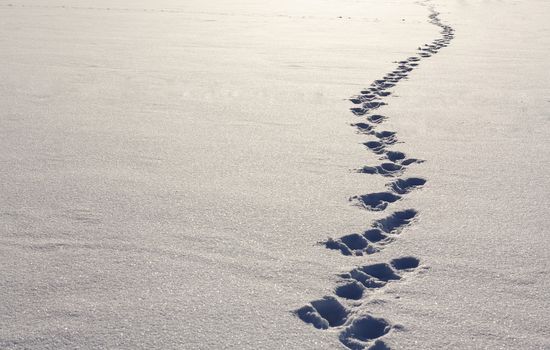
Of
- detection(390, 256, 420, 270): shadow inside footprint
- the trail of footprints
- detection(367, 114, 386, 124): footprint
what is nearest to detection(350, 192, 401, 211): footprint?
the trail of footprints

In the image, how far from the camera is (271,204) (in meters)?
2.04

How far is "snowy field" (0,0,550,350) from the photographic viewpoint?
139 cm

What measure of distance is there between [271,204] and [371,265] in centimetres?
50

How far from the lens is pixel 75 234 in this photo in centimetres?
177

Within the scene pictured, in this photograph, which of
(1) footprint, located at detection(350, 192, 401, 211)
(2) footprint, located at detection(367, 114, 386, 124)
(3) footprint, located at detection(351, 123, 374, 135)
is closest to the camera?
(1) footprint, located at detection(350, 192, 401, 211)

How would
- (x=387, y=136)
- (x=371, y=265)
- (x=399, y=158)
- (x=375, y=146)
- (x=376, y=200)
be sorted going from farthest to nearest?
(x=387, y=136), (x=375, y=146), (x=399, y=158), (x=376, y=200), (x=371, y=265)

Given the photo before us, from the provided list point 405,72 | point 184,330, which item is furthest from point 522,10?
point 184,330

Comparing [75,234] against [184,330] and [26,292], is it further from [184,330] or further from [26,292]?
[184,330]

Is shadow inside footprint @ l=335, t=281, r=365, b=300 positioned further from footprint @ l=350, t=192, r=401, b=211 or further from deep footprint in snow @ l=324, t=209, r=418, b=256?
footprint @ l=350, t=192, r=401, b=211

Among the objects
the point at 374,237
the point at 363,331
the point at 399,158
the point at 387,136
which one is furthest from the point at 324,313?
the point at 387,136

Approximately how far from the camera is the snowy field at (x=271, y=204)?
139 centimetres

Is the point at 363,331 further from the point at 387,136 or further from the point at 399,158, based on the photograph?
the point at 387,136

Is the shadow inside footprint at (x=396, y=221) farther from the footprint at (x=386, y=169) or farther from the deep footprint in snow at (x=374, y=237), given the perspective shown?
the footprint at (x=386, y=169)

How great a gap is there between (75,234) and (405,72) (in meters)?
3.06
